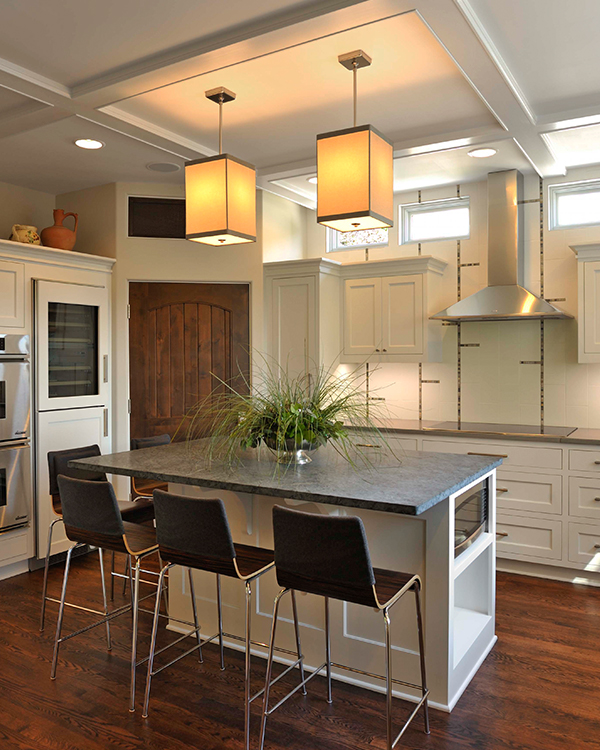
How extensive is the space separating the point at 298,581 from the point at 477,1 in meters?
2.35

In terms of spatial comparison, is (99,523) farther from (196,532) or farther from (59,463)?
(59,463)

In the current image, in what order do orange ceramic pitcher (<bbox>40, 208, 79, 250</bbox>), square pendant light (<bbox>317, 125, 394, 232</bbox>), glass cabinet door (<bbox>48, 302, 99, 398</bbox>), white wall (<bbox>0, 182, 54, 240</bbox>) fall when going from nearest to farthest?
square pendant light (<bbox>317, 125, 394, 232</bbox>), glass cabinet door (<bbox>48, 302, 99, 398</bbox>), orange ceramic pitcher (<bbox>40, 208, 79, 250</bbox>), white wall (<bbox>0, 182, 54, 240</bbox>)

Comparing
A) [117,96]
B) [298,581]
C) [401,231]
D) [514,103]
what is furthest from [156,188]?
[298,581]

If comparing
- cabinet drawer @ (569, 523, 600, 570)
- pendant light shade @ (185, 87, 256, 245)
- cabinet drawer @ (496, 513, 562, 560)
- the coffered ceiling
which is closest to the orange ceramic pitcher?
the coffered ceiling

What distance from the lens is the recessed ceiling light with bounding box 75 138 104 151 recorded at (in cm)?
381

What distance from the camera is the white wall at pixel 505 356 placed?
4527mm

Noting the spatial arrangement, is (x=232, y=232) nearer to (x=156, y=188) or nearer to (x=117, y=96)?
(x=117, y=96)

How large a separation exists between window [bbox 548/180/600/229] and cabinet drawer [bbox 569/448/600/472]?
1728 mm

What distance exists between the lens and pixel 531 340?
4676 mm

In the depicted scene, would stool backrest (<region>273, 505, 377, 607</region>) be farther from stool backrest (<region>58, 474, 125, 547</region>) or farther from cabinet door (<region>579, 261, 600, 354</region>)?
cabinet door (<region>579, 261, 600, 354</region>)

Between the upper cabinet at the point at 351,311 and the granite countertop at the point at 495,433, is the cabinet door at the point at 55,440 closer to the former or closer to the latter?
the upper cabinet at the point at 351,311

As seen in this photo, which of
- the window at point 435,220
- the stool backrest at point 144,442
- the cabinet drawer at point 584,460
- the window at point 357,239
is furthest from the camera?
the window at point 357,239

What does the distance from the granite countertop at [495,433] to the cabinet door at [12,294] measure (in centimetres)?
261

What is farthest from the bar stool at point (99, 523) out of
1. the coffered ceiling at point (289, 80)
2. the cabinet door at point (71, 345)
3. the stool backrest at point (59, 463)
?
the coffered ceiling at point (289, 80)
